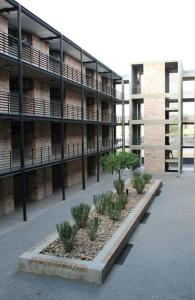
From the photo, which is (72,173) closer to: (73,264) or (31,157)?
(31,157)

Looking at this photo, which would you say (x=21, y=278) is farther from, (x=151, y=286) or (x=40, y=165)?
(x=40, y=165)

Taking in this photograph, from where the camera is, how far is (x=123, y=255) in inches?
404

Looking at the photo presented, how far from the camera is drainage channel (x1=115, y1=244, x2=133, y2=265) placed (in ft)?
32.0

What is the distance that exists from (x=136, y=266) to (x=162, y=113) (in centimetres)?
2066

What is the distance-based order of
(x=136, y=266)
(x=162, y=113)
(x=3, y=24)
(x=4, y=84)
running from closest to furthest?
(x=136, y=266) → (x=4, y=84) → (x=3, y=24) → (x=162, y=113)

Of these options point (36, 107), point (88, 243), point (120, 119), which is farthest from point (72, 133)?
point (88, 243)

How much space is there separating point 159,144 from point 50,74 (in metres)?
14.9

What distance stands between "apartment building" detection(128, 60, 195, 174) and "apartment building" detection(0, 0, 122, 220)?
5.19m

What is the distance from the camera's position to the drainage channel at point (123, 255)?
32.0ft

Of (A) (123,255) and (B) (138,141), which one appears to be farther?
(B) (138,141)

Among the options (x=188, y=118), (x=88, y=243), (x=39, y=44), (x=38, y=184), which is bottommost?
(x=88, y=243)

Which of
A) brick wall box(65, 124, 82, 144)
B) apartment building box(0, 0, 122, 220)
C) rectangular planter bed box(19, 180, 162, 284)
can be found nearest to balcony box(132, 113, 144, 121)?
apartment building box(0, 0, 122, 220)

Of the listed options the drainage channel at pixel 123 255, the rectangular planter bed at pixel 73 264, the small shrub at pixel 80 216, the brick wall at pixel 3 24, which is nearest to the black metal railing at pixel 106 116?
the brick wall at pixel 3 24

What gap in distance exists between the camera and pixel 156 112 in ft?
93.7
